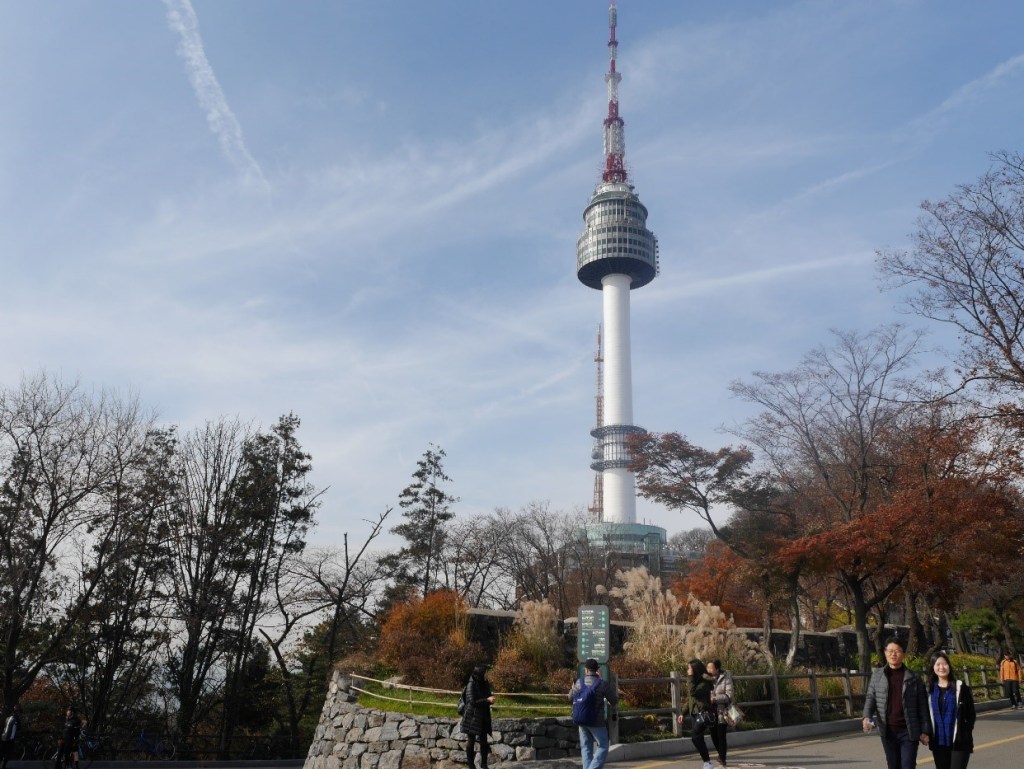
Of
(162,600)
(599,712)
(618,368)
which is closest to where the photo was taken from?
(599,712)

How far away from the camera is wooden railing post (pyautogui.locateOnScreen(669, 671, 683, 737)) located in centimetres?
1291

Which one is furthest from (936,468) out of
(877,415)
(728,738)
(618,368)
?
(618,368)

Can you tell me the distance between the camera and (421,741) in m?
12.9

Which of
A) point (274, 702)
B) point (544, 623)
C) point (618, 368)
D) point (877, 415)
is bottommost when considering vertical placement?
point (274, 702)

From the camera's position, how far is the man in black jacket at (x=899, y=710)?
705 cm

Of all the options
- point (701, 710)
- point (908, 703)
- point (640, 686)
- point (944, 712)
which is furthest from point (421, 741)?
point (944, 712)

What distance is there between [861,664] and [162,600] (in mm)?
21373

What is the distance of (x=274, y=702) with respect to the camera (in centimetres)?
3198

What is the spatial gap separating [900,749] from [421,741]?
7893mm

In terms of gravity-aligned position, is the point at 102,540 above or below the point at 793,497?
below

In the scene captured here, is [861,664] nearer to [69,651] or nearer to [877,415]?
[877,415]

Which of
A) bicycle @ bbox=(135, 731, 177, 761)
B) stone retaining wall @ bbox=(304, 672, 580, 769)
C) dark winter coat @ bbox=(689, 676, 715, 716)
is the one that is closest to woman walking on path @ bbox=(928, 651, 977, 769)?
dark winter coat @ bbox=(689, 676, 715, 716)

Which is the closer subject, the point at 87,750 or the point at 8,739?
the point at 8,739

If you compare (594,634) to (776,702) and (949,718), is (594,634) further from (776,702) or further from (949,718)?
(949,718)
